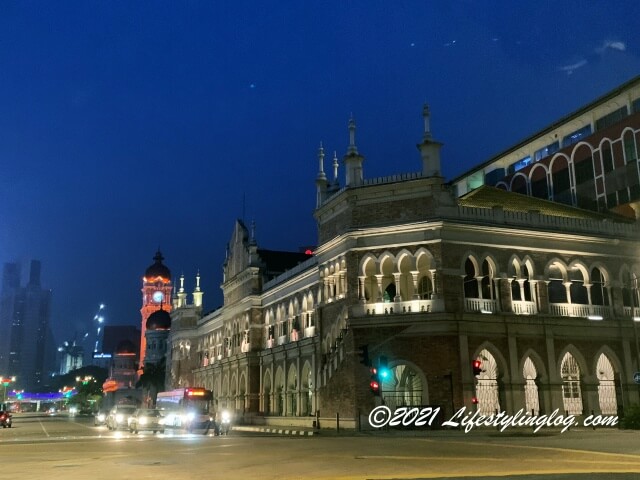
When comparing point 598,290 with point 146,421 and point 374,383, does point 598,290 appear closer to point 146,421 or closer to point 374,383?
point 374,383

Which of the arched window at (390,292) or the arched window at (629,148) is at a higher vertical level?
the arched window at (629,148)

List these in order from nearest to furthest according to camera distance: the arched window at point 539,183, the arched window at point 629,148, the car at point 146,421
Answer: the car at point 146,421
the arched window at point 629,148
the arched window at point 539,183

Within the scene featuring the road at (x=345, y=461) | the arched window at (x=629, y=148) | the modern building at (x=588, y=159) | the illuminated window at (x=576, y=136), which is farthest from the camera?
the illuminated window at (x=576, y=136)

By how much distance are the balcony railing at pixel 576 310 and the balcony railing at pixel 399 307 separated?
270 inches

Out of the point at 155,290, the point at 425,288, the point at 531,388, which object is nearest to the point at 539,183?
the point at 425,288

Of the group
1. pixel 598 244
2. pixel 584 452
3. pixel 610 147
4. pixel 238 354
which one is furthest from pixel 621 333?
pixel 238 354

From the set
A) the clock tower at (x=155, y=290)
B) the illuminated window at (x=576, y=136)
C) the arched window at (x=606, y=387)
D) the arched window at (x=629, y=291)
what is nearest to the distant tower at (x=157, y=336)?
the clock tower at (x=155, y=290)

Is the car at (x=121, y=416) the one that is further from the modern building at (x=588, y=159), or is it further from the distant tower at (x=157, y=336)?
the distant tower at (x=157, y=336)

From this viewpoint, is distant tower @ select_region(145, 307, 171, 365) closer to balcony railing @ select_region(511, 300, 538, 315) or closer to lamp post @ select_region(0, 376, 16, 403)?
lamp post @ select_region(0, 376, 16, 403)

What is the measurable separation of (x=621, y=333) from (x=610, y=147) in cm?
1331

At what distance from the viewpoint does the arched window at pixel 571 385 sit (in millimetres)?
34281

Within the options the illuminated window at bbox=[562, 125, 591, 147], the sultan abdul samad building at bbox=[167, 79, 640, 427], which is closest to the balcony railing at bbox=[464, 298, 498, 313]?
the sultan abdul samad building at bbox=[167, 79, 640, 427]

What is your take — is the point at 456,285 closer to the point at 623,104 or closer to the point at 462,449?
the point at 462,449

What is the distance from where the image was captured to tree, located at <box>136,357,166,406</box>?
91375 millimetres
